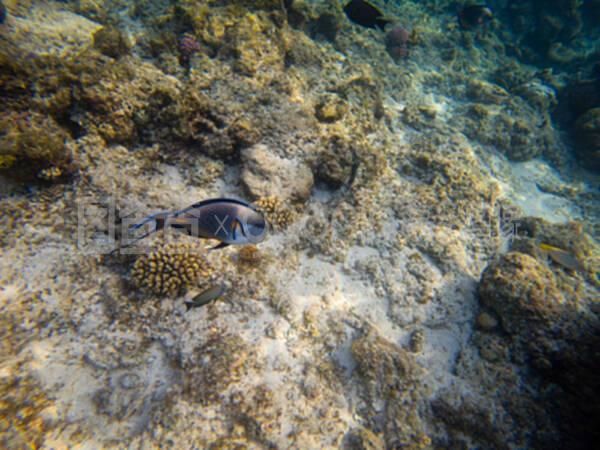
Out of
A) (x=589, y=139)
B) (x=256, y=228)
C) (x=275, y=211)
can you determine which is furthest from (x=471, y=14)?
(x=256, y=228)

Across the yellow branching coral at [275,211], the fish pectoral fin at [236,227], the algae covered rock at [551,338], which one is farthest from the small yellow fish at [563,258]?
the fish pectoral fin at [236,227]

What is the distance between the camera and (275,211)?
435cm

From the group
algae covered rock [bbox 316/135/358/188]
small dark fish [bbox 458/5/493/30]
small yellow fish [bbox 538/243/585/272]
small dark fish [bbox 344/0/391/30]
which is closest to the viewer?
algae covered rock [bbox 316/135/358/188]

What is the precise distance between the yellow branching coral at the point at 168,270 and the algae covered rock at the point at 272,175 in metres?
1.30

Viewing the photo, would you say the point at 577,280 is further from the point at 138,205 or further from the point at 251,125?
the point at 138,205

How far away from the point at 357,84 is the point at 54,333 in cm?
679

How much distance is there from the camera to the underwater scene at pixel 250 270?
3.11 metres

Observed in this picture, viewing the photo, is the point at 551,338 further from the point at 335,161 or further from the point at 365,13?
the point at 365,13

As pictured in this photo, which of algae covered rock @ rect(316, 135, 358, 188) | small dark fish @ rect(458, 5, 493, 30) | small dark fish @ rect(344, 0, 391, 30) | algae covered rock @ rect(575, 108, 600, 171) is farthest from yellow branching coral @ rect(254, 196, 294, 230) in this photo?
algae covered rock @ rect(575, 108, 600, 171)

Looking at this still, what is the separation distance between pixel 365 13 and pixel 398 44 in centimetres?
581

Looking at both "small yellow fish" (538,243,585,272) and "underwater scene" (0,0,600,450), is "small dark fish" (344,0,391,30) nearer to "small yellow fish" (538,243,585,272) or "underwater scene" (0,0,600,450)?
"underwater scene" (0,0,600,450)

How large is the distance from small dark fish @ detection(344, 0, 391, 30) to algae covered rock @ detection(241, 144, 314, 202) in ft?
11.4

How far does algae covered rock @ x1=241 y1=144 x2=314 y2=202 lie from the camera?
4.40 metres

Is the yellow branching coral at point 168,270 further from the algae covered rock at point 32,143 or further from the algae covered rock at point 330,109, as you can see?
the algae covered rock at point 330,109
